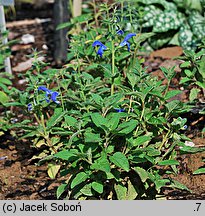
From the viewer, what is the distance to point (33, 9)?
9.09 metres

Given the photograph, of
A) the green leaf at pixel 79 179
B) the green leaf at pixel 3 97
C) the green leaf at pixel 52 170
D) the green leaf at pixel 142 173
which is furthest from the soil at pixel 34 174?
the green leaf at pixel 79 179

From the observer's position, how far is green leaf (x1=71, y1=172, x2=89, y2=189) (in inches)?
119

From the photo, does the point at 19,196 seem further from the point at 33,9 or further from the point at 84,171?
the point at 33,9

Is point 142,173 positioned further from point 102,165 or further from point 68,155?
point 68,155

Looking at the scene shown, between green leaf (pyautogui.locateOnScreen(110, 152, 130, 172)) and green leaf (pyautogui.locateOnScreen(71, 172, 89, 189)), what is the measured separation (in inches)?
6.5

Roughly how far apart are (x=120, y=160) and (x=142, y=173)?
0.63ft

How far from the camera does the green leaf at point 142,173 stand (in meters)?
3.11

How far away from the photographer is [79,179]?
305 cm

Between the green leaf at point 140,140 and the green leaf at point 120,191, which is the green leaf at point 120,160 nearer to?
the green leaf at point 140,140

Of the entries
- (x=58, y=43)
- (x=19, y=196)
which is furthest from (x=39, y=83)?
(x=58, y=43)

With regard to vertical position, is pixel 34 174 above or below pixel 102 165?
below

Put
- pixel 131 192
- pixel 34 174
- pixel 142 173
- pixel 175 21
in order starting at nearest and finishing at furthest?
1. pixel 142 173
2. pixel 131 192
3. pixel 34 174
4. pixel 175 21

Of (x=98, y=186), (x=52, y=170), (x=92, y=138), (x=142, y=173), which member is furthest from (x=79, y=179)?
(x=52, y=170)
